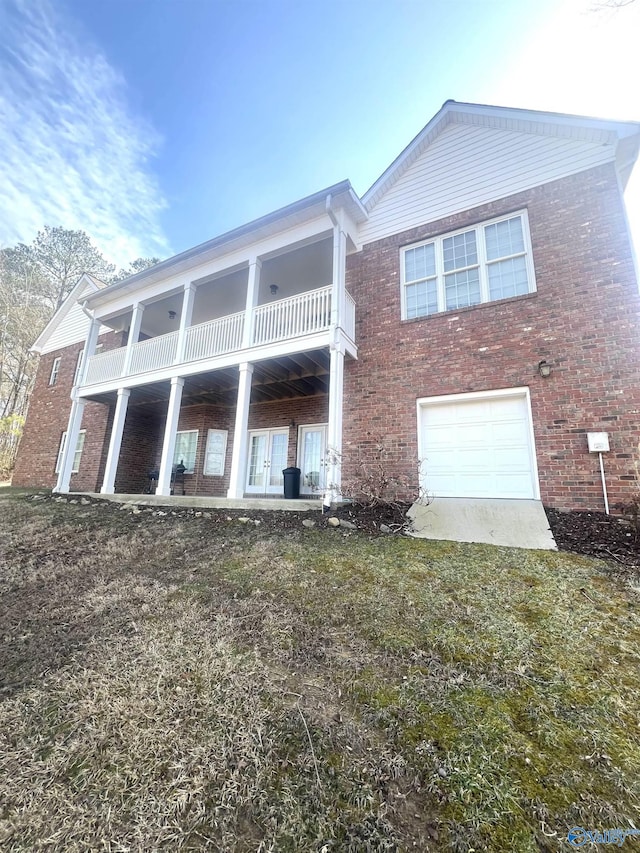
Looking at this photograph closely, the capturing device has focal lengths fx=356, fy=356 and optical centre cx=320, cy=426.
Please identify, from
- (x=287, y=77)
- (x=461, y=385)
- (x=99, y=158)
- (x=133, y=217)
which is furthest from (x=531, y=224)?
(x=133, y=217)

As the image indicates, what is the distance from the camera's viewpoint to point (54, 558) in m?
4.68

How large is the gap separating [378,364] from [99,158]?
15474 mm

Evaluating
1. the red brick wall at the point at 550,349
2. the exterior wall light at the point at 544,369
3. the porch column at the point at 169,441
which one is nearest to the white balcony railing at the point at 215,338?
the porch column at the point at 169,441

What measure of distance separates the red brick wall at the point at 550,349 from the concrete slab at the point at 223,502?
1.41 metres

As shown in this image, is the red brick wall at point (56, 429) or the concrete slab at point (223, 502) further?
the red brick wall at point (56, 429)

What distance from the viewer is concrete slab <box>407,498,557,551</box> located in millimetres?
4586

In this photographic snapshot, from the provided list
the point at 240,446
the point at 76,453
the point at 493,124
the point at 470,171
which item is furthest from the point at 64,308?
the point at 493,124

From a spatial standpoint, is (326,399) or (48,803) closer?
(48,803)

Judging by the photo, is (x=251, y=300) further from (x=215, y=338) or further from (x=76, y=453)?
(x=76, y=453)

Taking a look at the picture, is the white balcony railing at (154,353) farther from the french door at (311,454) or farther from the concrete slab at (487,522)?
the concrete slab at (487,522)

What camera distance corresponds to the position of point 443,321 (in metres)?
7.25

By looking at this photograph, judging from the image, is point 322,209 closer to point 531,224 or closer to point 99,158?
point 531,224

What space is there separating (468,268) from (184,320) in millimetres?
7085

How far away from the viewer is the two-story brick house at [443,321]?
5.93 metres
